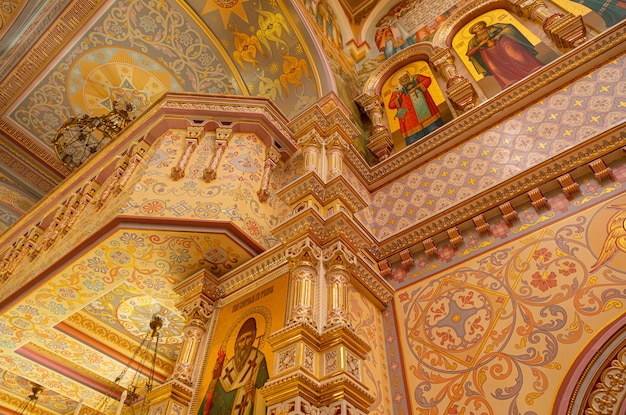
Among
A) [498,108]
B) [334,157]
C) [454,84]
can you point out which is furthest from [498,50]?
[334,157]

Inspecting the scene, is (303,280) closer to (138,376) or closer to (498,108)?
(498,108)

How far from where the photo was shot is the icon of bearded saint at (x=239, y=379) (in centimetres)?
310

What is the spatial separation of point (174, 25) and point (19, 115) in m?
3.13

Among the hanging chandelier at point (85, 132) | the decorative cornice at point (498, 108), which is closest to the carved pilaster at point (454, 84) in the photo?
the decorative cornice at point (498, 108)

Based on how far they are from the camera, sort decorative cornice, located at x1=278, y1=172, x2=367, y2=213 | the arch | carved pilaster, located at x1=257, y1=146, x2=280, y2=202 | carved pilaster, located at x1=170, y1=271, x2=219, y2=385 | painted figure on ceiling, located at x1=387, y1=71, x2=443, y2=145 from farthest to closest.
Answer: painted figure on ceiling, located at x1=387, y1=71, x2=443, y2=145 → carved pilaster, located at x1=257, y1=146, x2=280, y2=202 → decorative cornice, located at x1=278, y1=172, x2=367, y2=213 → carved pilaster, located at x1=170, y1=271, x2=219, y2=385 → the arch

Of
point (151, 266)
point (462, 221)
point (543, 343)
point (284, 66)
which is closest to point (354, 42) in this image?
point (284, 66)

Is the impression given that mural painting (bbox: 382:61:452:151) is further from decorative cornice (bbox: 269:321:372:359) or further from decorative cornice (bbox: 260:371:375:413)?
decorative cornice (bbox: 260:371:375:413)

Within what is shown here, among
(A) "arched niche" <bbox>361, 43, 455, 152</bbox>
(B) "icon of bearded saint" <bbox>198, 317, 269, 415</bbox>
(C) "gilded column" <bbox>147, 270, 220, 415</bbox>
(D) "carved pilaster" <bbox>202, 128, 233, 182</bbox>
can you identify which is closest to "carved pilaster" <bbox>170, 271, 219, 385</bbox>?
(C) "gilded column" <bbox>147, 270, 220, 415</bbox>

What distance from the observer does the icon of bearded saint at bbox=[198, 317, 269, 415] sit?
3.10 metres

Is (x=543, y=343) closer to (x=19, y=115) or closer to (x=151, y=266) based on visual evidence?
(x=151, y=266)

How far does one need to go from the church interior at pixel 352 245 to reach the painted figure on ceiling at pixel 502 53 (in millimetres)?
41

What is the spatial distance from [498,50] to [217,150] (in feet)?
12.8

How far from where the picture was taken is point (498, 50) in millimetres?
5855

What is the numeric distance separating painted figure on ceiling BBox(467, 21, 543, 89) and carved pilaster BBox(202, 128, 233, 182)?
323 centimetres
